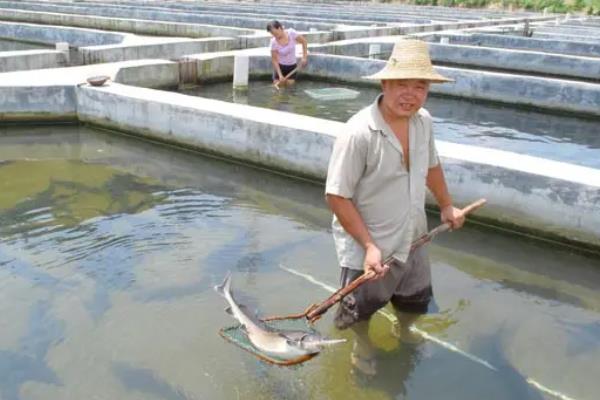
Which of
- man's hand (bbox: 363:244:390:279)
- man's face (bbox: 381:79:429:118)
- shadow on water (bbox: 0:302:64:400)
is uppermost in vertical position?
man's face (bbox: 381:79:429:118)

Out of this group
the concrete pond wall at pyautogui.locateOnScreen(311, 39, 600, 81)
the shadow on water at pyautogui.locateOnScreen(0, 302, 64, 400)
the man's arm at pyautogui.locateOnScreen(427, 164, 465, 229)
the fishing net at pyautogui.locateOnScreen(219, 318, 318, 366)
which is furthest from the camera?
the concrete pond wall at pyautogui.locateOnScreen(311, 39, 600, 81)

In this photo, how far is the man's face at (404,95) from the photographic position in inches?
111

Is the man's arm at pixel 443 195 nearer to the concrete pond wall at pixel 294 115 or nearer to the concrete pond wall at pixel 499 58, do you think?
the concrete pond wall at pixel 294 115

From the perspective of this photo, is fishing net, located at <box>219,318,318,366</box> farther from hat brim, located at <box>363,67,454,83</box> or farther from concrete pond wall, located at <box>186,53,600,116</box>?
concrete pond wall, located at <box>186,53,600,116</box>

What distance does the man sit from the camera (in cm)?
284

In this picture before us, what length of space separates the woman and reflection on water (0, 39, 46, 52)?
9463mm

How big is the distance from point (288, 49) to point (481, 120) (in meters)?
3.93

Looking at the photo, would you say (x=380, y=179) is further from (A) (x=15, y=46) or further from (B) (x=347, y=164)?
(A) (x=15, y=46)

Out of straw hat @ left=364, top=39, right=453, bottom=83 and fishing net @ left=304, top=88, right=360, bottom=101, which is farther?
fishing net @ left=304, top=88, right=360, bottom=101

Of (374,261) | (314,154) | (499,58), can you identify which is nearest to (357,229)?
(374,261)

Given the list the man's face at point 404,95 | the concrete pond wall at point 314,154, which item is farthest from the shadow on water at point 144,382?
the concrete pond wall at point 314,154

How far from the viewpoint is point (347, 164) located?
2.85 metres

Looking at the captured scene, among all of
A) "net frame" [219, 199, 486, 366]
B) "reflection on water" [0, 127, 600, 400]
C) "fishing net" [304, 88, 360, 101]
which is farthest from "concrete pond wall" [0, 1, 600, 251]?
"net frame" [219, 199, 486, 366]

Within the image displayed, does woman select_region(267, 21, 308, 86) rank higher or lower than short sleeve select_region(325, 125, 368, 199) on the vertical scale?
lower
